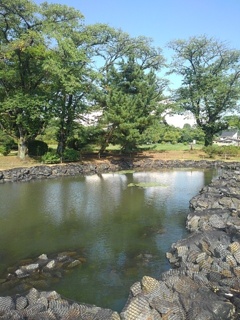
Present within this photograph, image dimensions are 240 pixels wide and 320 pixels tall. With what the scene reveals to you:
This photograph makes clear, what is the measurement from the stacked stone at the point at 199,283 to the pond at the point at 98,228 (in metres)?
0.84

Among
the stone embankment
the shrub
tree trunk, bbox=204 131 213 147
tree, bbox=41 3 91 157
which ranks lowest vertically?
the stone embankment

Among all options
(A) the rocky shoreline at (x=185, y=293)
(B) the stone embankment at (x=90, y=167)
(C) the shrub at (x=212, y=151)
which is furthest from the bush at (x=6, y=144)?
(A) the rocky shoreline at (x=185, y=293)

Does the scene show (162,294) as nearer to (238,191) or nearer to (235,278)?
(235,278)

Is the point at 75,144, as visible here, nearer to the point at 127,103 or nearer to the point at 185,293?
the point at 127,103

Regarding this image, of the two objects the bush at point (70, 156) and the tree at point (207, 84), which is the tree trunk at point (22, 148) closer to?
the bush at point (70, 156)

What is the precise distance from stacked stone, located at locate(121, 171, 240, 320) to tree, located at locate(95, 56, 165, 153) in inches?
801

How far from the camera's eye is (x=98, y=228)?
13828mm

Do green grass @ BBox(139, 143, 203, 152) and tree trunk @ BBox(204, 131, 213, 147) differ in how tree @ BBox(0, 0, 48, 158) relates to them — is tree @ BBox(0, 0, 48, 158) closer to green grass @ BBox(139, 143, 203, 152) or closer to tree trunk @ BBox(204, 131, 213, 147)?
green grass @ BBox(139, 143, 203, 152)

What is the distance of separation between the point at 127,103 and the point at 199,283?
25.7m

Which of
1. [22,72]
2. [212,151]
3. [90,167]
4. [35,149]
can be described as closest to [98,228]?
[90,167]

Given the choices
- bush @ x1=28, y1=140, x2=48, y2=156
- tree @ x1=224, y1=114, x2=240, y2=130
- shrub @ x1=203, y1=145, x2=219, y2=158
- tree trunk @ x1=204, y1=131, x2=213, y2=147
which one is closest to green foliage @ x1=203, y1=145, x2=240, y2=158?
shrub @ x1=203, y1=145, x2=219, y2=158

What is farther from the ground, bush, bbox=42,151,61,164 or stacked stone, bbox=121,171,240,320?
bush, bbox=42,151,61,164

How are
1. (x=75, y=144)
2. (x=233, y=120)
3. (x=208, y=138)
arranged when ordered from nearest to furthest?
(x=75, y=144)
(x=233, y=120)
(x=208, y=138)

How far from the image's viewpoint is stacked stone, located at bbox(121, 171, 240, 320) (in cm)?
695
